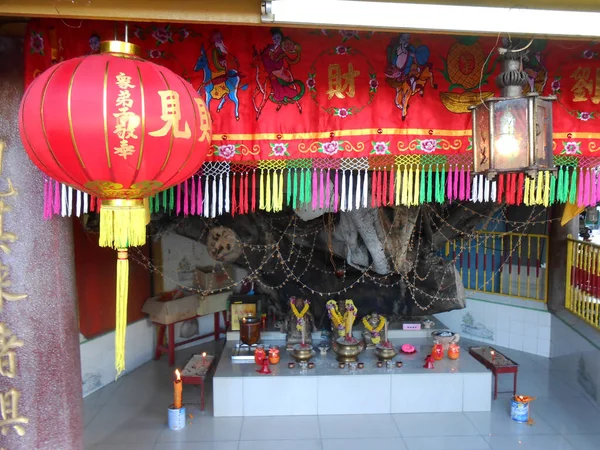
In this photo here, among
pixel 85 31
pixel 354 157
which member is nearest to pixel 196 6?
pixel 85 31

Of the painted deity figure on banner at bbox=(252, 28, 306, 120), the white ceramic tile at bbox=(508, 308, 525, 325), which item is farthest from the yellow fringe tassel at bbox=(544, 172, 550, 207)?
the white ceramic tile at bbox=(508, 308, 525, 325)

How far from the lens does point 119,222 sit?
193 cm

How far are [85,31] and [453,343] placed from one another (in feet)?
15.7

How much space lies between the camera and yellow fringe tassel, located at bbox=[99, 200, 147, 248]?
1.93m

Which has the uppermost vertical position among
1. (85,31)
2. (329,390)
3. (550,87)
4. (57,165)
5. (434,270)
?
(85,31)

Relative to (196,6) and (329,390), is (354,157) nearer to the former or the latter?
(196,6)

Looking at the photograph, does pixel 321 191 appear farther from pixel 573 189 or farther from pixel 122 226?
pixel 573 189

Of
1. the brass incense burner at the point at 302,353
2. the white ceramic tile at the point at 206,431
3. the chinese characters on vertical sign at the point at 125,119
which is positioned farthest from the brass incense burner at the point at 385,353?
the chinese characters on vertical sign at the point at 125,119

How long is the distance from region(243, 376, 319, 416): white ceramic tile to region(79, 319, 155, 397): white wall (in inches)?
74.4

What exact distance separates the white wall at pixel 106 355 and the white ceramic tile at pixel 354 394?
265 centimetres

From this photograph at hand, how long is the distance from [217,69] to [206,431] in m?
3.48

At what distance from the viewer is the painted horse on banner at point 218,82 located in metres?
2.62

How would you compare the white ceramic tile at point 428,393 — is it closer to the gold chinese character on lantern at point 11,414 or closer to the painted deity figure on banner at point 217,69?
the gold chinese character on lantern at point 11,414

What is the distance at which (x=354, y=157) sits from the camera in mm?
2719
